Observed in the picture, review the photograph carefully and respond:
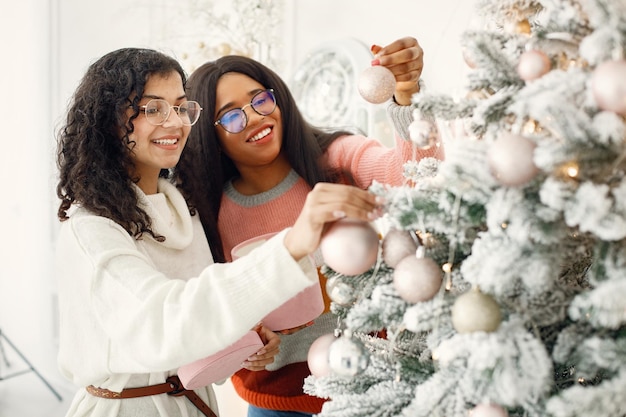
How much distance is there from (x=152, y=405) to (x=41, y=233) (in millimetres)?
2573

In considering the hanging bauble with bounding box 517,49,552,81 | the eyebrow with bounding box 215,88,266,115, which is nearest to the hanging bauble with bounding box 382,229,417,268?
the hanging bauble with bounding box 517,49,552,81

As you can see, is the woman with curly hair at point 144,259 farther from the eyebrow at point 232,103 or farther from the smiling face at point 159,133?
the eyebrow at point 232,103

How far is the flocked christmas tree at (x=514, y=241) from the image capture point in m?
0.58

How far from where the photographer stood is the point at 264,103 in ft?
4.54

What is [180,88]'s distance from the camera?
1162 mm

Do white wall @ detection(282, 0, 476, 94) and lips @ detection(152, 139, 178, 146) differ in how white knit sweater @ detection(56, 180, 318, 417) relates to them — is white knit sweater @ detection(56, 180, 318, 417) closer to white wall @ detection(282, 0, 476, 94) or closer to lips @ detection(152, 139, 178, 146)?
lips @ detection(152, 139, 178, 146)

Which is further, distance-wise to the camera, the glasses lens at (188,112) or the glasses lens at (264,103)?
the glasses lens at (264,103)

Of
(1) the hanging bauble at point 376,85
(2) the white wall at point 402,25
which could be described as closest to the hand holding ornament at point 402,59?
(1) the hanging bauble at point 376,85

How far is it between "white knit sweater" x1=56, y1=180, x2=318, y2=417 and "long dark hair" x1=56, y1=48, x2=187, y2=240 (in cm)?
4

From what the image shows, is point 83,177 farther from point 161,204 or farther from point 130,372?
point 130,372

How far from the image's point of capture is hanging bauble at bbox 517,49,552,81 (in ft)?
2.07

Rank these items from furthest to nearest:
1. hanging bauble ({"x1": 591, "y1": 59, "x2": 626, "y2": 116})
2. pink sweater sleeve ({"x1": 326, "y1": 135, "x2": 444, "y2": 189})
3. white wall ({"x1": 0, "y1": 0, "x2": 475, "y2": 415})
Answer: white wall ({"x1": 0, "y1": 0, "x2": 475, "y2": 415})
pink sweater sleeve ({"x1": 326, "y1": 135, "x2": 444, "y2": 189})
hanging bauble ({"x1": 591, "y1": 59, "x2": 626, "y2": 116})

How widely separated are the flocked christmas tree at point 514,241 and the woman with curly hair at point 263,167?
537 millimetres

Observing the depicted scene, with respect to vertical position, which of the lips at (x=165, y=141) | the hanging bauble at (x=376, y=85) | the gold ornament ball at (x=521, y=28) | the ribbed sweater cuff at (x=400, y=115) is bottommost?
the lips at (x=165, y=141)
